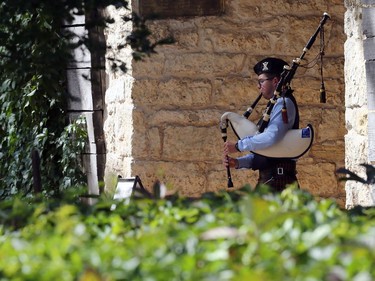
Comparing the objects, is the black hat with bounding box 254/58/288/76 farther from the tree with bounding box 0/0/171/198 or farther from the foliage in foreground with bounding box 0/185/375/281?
the foliage in foreground with bounding box 0/185/375/281

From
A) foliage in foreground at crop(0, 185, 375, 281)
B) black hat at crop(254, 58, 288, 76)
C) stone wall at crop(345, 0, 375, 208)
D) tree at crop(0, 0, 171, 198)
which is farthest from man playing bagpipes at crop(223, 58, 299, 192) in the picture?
foliage in foreground at crop(0, 185, 375, 281)

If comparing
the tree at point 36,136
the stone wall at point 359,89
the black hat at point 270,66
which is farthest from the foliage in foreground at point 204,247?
the tree at point 36,136

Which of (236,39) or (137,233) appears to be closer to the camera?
(137,233)

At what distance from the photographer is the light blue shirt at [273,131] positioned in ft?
24.1

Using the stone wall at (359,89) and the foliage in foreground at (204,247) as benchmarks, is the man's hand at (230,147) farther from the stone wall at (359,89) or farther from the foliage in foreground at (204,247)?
the foliage in foreground at (204,247)

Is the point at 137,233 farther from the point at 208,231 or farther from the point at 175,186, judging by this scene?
the point at 175,186

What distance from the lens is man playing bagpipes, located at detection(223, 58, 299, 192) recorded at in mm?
7359

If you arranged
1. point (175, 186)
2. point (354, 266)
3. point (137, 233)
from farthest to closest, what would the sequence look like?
1. point (175, 186)
2. point (137, 233)
3. point (354, 266)

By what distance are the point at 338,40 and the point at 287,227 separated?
6164mm

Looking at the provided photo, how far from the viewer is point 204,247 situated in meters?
2.36

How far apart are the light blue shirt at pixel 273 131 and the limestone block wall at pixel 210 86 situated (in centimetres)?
108

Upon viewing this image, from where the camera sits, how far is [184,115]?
848 centimetres

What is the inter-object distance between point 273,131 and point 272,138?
0.17 ft

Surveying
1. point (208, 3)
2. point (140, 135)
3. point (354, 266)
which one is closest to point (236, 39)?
point (208, 3)
